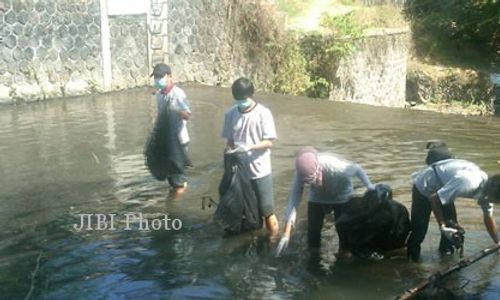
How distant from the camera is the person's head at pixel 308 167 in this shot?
623 centimetres

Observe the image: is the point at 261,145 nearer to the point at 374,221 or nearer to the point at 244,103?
the point at 244,103

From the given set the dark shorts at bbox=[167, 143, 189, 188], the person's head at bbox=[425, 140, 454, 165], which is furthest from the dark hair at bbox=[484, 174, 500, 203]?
the dark shorts at bbox=[167, 143, 189, 188]

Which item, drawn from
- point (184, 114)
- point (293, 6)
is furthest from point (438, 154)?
point (293, 6)

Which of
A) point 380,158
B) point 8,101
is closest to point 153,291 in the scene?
point 380,158

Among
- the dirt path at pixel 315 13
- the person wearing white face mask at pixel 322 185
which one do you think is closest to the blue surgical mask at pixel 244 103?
the person wearing white face mask at pixel 322 185

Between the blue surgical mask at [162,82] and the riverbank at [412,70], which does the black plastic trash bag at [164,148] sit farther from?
the riverbank at [412,70]

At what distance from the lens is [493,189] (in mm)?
5684

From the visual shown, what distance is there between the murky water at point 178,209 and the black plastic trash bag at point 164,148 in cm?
51

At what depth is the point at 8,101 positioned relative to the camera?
16.1 m

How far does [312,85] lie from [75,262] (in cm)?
1272

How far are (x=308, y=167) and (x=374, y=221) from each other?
925 mm

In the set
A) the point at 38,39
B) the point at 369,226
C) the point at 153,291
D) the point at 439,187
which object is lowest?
the point at 153,291

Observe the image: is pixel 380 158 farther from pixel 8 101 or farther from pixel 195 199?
pixel 8 101

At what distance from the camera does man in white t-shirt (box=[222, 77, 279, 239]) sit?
7.17m
